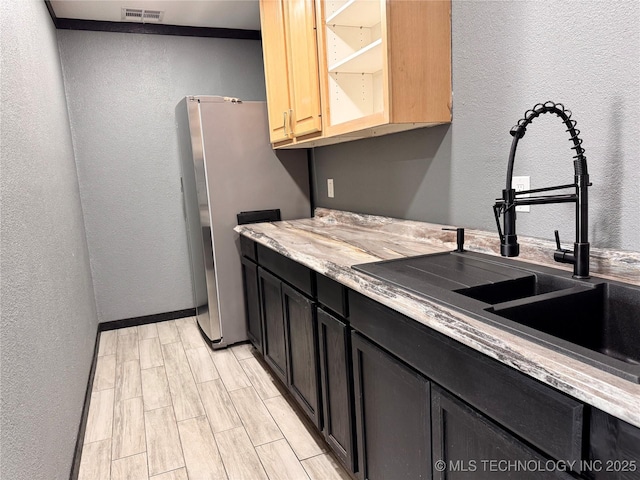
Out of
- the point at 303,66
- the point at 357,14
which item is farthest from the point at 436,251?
the point at 303,66

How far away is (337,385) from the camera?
5.25 ft

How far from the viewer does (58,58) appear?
121 inches

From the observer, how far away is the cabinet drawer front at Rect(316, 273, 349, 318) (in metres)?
1.48

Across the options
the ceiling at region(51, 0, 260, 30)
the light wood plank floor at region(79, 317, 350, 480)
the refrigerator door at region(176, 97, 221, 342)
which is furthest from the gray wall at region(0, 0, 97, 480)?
the refrigerator door at region(176, 97, 221, 342)

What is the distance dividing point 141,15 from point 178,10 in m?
0.30

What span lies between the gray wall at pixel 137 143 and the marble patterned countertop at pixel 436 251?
1221 mm

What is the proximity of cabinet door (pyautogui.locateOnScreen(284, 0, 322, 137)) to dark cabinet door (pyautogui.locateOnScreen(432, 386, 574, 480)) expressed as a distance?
1.58 metres

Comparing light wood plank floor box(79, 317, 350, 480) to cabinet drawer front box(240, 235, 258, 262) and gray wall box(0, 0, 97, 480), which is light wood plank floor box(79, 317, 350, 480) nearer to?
gray wall box(0, 0, 97, 480)

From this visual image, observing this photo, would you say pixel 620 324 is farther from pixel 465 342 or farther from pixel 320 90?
pixel 320 90

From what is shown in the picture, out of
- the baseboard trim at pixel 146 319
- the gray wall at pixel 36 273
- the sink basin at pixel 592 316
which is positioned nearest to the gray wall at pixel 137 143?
the baseboard trim at pixel 146 319

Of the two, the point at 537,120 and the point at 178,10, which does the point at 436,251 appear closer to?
the point at 537,120

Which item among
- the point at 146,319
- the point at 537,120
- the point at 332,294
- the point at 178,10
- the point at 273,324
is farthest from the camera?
the point at 146,319

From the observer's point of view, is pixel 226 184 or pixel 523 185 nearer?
pixel 523 185

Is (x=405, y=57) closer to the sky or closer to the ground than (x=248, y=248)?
closer to the sky
